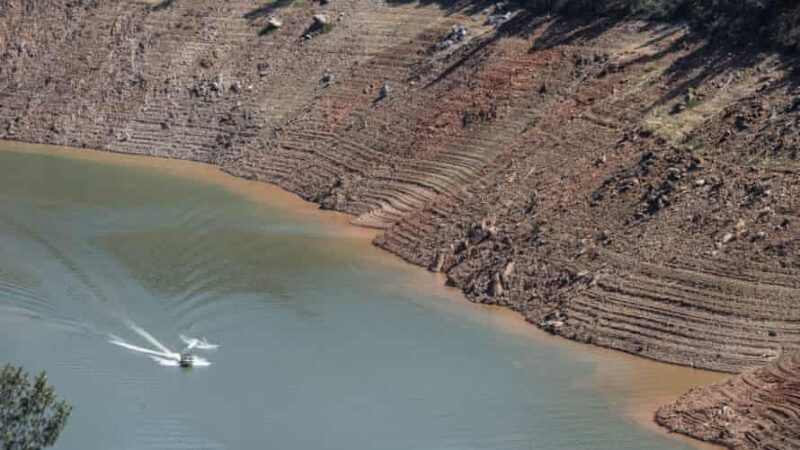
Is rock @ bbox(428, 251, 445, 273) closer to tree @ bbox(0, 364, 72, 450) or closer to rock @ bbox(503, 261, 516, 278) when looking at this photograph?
rock @ bbox(503, 261, 516, 278)

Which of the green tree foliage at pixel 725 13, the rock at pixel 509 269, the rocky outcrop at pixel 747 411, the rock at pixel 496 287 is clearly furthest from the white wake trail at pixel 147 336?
the green tree foliage at pixel 725 13

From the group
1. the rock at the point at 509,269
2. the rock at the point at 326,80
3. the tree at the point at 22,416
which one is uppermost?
the rock at the point at 326,80

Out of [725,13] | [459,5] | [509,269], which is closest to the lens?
[509,269]

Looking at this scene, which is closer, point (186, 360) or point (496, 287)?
point (186, 360)

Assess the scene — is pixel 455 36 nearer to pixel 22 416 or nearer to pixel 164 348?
pixel 164 348

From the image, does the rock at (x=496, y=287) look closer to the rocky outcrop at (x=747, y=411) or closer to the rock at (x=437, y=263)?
the rock at (x=437, y=263)

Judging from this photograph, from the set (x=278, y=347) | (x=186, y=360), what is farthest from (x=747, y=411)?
(x=186, y=360)

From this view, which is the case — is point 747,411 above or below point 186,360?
above

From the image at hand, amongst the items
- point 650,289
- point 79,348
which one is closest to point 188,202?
point 79,348
